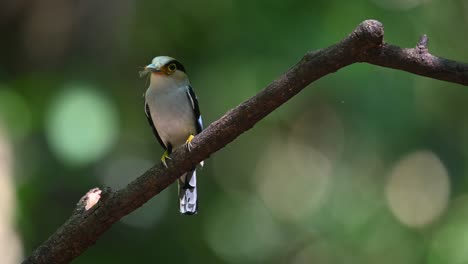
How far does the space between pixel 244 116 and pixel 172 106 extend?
4.53 ft

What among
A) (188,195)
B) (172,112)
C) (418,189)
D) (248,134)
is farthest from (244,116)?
(418,189)

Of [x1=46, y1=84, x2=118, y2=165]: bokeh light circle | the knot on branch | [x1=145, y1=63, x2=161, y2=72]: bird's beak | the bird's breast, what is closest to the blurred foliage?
[x1=46, y1=84, x2=118, y2=165]: bokeh light circle

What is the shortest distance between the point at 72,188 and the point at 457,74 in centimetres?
447

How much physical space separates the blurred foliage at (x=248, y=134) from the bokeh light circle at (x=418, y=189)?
2 cm

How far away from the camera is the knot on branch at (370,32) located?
2998 millimetres

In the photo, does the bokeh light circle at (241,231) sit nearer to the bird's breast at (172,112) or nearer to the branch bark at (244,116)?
the bird's breast at (172,112)

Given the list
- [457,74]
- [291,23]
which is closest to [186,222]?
[291,23]

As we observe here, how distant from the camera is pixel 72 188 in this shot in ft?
22.4

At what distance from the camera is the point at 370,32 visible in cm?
302

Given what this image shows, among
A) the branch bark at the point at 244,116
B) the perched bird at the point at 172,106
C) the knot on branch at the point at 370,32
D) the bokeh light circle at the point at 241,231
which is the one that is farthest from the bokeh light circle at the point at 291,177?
the knot on branch at the point at 370,32

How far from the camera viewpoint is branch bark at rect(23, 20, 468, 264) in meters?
3.11

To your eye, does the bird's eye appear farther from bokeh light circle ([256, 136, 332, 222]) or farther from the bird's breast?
bokeh light circle ([256, 136, 332, 222])

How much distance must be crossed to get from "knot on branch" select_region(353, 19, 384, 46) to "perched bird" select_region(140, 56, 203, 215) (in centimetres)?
172

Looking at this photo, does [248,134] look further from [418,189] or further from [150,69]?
[150,69]
